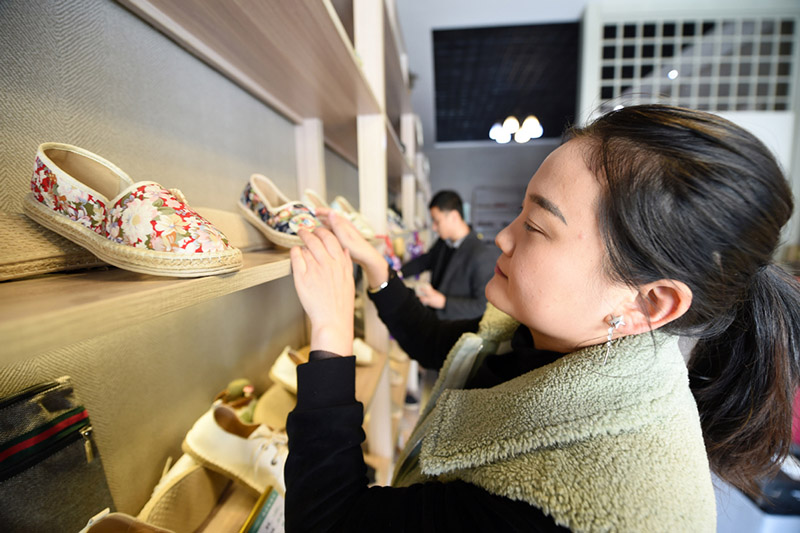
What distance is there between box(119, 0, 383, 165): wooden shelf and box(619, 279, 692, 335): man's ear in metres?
0.65

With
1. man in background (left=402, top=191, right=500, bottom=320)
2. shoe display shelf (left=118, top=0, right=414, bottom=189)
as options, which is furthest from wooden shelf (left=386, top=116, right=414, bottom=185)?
man in background (left=402, top=191, right=500, bottom=320)

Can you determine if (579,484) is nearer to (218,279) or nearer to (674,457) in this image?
(674,457)

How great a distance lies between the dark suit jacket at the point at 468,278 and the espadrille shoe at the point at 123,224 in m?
1.63

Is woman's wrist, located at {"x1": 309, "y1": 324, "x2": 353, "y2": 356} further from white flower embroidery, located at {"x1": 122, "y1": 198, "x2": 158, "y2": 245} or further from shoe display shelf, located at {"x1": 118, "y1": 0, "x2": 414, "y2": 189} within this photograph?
shoe display shelf, located at {"x1": 118, "y1": 0, "x2": 414, "y2": 189}

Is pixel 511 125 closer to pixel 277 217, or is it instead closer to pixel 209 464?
pixel 277 217

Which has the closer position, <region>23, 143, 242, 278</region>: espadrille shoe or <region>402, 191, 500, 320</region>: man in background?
<region>23, 143, 242, 278</region>: espadrille shoe

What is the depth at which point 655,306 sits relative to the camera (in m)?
0.48

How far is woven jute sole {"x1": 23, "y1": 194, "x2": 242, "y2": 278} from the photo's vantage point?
1.18 feet

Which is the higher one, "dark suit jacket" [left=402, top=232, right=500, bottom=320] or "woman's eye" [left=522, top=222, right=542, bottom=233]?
"woman's eye" [left=522, top=222, right=542, bottom=233]

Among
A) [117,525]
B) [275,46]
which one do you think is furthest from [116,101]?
[117,525]

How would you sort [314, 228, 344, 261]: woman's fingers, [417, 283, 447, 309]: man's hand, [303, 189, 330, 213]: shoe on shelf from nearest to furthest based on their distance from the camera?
1. [314, 228, 344, 261]: woman's fingers
2. [303, 189, 330, 213]: shoe on shelf
3. [417, 283, 447, 309]: man's hand

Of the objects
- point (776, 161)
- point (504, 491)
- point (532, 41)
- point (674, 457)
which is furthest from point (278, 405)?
point (532, 41)

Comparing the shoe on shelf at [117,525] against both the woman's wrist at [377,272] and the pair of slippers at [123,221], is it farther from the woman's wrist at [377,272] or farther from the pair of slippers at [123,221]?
the woman's wrist at [377,272]

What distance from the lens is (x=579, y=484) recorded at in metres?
0.36
